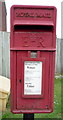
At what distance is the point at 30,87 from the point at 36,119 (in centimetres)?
170

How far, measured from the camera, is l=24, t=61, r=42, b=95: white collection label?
2.27 meters

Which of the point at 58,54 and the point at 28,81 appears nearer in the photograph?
the point at 28,81

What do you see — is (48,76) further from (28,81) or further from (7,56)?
(7,56)

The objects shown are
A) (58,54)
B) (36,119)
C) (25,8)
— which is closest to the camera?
(25,8)

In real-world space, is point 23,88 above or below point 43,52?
below

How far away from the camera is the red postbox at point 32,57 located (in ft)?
7.29

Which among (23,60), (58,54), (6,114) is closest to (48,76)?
(23,60)

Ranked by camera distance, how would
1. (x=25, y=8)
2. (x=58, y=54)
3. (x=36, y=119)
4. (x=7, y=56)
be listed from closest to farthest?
1. (x=25, y=8)
2. (x=36, y=119)
3. (x=7, y=56)
4. (x=58, y=54)

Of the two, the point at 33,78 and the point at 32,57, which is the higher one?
the point at 32,57

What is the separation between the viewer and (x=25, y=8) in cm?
222

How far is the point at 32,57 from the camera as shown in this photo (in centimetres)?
227

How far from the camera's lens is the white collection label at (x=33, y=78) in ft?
7.44

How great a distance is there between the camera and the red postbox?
2221mm

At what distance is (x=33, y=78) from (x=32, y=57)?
0.26 m
